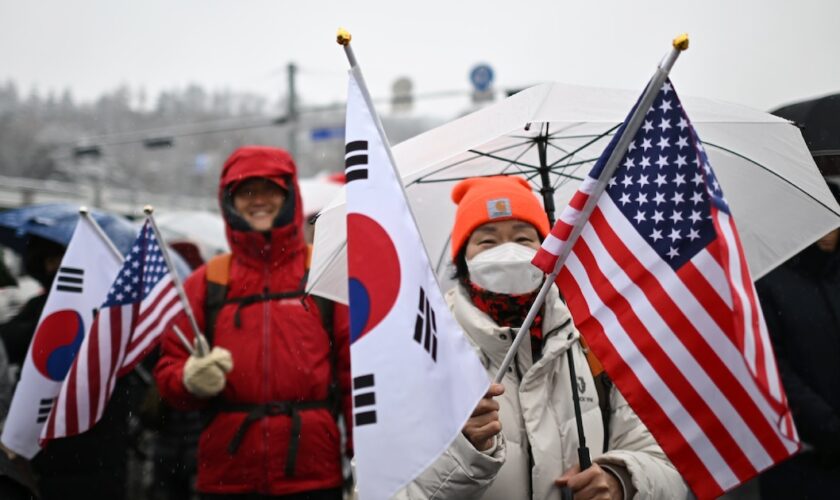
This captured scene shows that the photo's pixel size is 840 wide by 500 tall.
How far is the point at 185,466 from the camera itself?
5.43 meters

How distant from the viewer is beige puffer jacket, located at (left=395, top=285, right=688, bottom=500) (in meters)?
2.21

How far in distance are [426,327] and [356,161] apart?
54 cm

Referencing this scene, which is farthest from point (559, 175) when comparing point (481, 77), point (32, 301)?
point (481, 77)

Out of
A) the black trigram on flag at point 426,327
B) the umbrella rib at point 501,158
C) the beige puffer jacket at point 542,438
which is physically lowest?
the beige puffer jacket at point 542,438

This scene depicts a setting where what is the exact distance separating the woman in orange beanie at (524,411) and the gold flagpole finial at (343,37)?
3.34 feet

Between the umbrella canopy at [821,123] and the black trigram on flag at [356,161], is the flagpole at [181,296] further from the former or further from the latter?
the umbrella canopy at [821,123]

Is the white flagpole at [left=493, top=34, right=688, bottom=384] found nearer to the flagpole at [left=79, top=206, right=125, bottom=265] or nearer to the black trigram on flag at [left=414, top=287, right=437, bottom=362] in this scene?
the black trigram on flag at [left=414, top=287, right=437, bottom=362]

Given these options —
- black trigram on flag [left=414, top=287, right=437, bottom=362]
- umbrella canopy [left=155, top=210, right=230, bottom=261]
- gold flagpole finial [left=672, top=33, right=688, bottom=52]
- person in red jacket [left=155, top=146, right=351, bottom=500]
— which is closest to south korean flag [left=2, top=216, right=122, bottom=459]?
person in red jacket [left=155, top=146, right=351, bottom=500]

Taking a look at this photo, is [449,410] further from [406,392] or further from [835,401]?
[835,401]

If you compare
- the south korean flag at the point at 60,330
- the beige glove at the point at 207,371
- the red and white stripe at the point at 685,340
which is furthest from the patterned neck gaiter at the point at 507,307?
the south korean flag at the point at 60,330

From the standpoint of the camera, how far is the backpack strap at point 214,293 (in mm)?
3533

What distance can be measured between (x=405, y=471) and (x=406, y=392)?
204 millimetres

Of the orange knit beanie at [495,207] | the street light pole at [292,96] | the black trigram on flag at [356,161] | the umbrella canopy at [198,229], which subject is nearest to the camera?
the black trigram on flag at [356,161]

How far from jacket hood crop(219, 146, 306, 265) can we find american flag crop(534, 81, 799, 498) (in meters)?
1.94
